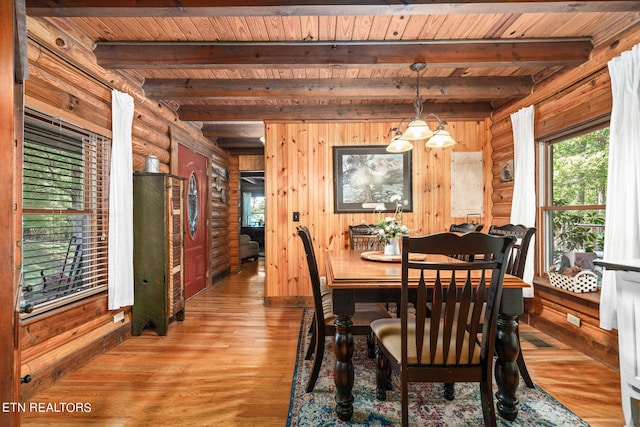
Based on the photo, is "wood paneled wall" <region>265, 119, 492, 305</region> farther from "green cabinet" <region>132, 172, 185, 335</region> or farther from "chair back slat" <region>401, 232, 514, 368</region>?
"chair back slat" <region>401, 232, 514, 368</region>

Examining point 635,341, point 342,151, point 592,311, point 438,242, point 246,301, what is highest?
point 342,151

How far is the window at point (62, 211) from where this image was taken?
202 cm

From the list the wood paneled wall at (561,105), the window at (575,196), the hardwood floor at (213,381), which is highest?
the wood paneled wall at (561,105)

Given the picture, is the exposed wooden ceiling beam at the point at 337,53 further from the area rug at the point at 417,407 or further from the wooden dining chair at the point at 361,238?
the area rug at the point at 417,407

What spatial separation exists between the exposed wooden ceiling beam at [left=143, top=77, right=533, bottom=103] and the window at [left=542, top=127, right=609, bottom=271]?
756 mm

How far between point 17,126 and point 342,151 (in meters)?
3.34

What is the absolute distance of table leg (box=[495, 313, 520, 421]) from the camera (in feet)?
5.26

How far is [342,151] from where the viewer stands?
4.08 meters

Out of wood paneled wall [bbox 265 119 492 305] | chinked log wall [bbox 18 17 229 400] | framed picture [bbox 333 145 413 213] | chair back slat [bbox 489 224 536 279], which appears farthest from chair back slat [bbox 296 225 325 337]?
framed picture [bbox 333 145 413 213]

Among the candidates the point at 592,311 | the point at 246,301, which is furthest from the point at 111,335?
the point at 592,311

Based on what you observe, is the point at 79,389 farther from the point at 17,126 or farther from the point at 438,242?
the point at 438,242

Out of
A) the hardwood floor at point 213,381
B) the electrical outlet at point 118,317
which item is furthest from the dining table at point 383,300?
the electrical outlet at point 118,317

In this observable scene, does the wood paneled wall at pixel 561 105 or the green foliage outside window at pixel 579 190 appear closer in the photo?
the wood paneled wall at pixel 561 105

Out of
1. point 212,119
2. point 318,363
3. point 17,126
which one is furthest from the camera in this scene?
point 212,119
